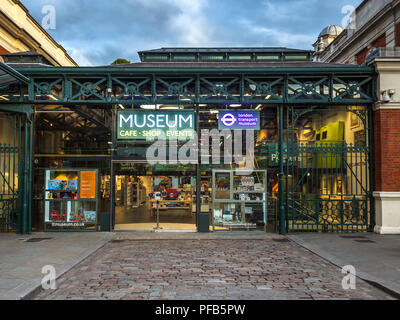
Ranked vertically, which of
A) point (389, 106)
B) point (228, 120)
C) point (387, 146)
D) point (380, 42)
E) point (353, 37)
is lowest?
point (387, 146)

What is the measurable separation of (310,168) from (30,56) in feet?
38.2

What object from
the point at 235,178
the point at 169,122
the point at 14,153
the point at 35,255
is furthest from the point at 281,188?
the point at 14,153

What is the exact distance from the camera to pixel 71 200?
1258 centimetres

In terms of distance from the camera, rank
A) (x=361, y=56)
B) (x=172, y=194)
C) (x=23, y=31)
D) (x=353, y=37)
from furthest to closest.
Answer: (x=353, y=37)
(x=361, y=56)
(x=23, y=31)
(x=172, y=194)

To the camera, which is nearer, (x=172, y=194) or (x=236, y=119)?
(x=236, y=119)

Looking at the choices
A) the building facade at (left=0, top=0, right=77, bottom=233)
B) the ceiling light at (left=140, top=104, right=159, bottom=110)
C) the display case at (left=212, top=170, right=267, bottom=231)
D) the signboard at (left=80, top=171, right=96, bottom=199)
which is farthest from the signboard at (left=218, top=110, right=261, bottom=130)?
the building facade at (left=0, top=0, right=77, bottom=233)

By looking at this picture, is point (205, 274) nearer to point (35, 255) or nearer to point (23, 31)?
point (35, 255)

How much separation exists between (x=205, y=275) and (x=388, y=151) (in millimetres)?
8768

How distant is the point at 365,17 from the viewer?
24.3 meters

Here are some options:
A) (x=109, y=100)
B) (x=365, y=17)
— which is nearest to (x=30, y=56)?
(x=109, y=100)

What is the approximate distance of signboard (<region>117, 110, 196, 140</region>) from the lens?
40.9 ft

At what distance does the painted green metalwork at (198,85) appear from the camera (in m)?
12.2

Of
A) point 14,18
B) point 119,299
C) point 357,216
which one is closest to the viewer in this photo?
point 119,299
